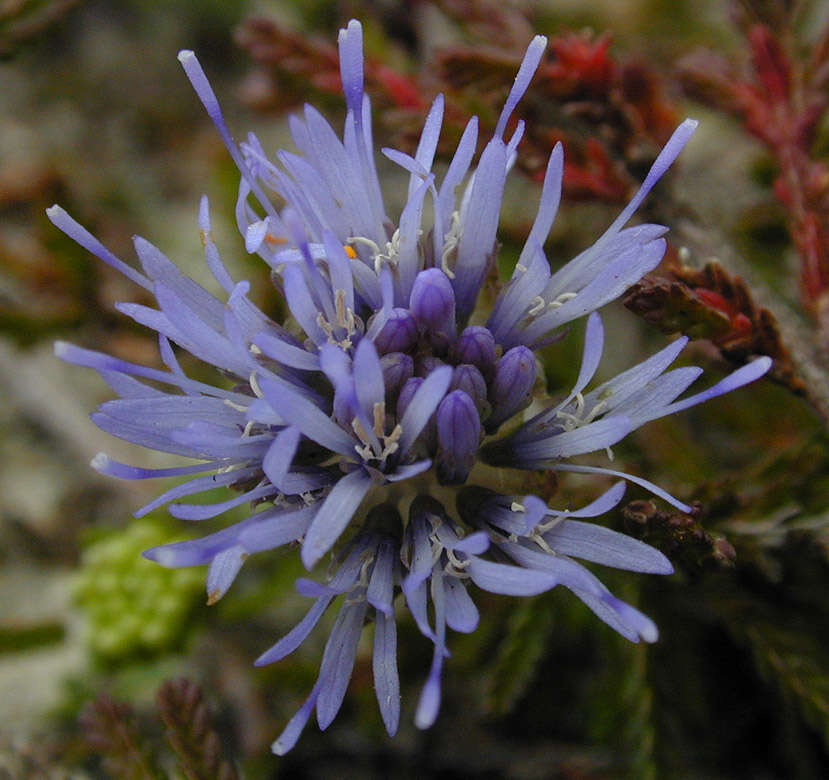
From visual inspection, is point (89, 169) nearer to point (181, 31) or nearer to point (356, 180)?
point (181, 31)

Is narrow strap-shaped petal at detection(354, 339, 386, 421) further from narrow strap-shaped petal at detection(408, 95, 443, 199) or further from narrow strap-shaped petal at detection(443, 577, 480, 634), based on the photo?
narrow strap-shaped petal at detection(408, 95, 443, 199)

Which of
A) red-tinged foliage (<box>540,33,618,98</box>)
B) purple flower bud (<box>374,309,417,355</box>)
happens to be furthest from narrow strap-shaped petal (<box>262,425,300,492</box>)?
red-tinged foliage (<box>540,33,618,98</box>)

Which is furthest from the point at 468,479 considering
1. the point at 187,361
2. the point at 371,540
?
the point at 187,361

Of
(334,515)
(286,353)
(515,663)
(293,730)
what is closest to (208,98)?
(286,353)

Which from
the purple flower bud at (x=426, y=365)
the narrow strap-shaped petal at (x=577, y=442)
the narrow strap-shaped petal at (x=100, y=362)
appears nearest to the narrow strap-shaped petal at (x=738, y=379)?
the narrow strap-shaped petal at (x=577, y=442)

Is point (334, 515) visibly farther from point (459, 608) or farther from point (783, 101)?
point (783, 101)
